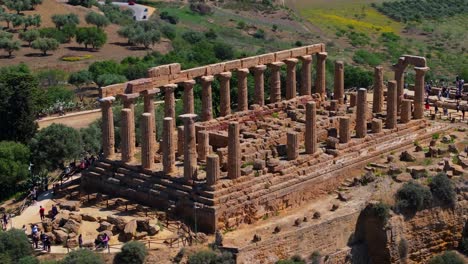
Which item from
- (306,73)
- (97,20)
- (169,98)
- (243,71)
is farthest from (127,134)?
(97,20)

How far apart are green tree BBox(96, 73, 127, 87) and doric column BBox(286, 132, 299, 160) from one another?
34.5 metres

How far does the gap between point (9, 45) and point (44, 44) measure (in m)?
3.86

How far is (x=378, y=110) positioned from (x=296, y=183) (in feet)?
46.1

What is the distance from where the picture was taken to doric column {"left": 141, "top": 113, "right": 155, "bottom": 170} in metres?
46.2

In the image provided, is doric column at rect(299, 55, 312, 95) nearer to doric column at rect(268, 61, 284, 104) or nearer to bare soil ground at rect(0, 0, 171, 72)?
doric column at rect(268, 61, 284, 104)

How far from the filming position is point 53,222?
4328 cm

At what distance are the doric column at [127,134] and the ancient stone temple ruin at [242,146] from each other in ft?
0.17

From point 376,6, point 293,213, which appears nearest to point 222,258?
point 293,213

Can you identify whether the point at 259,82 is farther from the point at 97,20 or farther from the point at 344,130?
the point at 97,20

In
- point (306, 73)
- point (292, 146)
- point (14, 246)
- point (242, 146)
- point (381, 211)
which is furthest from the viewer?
point (306, 73)

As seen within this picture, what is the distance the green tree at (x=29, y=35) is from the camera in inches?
3893

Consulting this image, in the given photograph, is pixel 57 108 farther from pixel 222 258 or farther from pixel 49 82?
pixel 222 258

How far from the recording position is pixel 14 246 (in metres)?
40.2

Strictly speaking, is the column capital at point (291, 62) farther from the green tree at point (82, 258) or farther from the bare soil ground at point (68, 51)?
the bare soil ground at point (68, 51)
